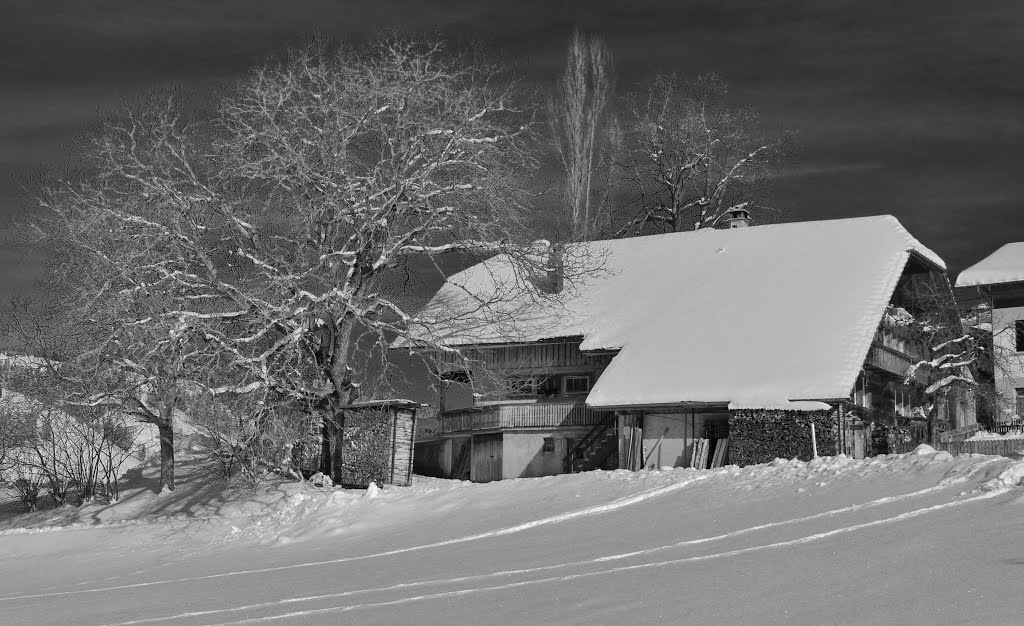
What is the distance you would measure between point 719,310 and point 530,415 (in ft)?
22.1

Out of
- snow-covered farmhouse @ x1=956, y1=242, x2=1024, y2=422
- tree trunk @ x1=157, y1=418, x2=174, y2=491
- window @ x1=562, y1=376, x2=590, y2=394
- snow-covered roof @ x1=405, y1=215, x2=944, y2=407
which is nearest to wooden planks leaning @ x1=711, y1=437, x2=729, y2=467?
snow-covered roof @ x1=405, y1=215, x2=944, y2=407

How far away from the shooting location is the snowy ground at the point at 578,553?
12781 mm

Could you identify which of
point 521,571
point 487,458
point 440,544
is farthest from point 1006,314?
point 521,571

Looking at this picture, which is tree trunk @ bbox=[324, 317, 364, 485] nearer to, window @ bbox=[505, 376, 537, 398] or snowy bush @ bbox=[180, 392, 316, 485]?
snowy bush @ bbox=[180, 392, 316, 485]

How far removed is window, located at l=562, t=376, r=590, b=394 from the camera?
38219 millimetres

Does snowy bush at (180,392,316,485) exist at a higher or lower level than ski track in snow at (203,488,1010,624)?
higher

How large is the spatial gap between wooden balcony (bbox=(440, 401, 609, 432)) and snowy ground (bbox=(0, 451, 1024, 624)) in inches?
335

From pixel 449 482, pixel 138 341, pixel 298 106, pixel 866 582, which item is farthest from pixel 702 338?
pixel 866 582

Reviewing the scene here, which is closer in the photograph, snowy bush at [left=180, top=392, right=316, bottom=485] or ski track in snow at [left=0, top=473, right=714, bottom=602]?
ski track in snow at [left=0, top=473, right=714, bottom=602]

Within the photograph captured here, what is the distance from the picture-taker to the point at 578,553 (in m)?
17.8

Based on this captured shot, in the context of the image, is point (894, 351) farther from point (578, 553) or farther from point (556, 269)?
point (578, 553)

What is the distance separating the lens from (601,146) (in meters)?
45.4

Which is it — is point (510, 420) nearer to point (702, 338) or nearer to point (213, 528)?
point (702, 338)

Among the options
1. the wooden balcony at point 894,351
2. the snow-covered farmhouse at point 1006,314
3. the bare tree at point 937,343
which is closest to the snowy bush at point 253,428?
the wooden balcony at point 894,351
